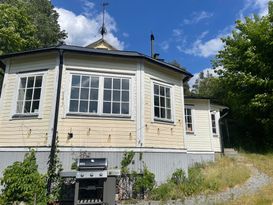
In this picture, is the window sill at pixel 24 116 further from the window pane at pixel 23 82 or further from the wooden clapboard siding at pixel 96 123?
the window pane at pixel 23 82

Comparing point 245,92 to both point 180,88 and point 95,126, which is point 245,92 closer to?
point 180,88

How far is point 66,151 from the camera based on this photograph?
8.57 m

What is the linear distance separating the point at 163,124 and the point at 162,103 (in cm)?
91

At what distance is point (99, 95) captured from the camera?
935 centimetres

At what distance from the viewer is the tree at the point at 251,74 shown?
→ 17.0 metres

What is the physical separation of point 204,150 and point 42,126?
31.2 ft

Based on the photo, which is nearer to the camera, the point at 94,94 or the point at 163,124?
the point at 94,94

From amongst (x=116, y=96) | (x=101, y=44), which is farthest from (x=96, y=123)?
(x=101, y=44)

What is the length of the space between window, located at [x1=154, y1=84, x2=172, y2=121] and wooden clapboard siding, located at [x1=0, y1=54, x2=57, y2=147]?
13.5 ft

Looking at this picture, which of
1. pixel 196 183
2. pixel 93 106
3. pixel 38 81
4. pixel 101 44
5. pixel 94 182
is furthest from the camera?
pixel 101 44

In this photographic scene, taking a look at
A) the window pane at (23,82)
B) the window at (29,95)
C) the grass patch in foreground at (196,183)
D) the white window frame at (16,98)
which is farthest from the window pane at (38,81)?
the grass patch in foreground at (196,183)

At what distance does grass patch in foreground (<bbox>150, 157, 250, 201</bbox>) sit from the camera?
27.2 ft

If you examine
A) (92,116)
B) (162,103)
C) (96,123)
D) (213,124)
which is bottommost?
(96,123)

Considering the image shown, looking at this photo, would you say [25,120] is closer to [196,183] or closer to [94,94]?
[94,94]
